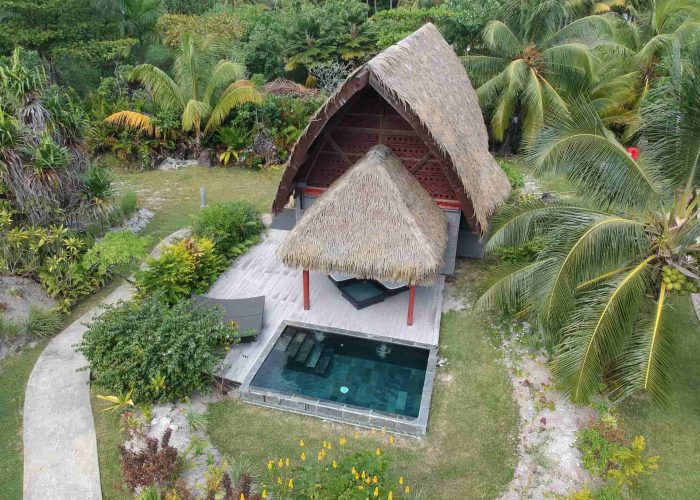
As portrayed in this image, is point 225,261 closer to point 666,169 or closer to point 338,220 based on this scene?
point 338,220

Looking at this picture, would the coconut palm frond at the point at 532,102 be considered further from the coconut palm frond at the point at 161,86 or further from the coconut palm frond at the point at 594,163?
the coconut palm frond at the point at 161,86

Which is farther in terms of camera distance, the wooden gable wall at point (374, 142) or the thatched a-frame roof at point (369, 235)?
the wooden gable wall at point (374, 142)

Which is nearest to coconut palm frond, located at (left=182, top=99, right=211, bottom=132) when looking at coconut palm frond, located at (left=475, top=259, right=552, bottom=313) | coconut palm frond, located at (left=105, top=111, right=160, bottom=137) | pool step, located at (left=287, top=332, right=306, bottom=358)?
coconut palm frond, located at (left=105, top=111, right=160, bottom=137)

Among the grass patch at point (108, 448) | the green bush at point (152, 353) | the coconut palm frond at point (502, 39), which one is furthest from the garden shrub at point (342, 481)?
the coconut palm frond at point (502, 39)

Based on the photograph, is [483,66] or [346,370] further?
[483,66]

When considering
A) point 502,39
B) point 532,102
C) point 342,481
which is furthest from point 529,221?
point 502,39

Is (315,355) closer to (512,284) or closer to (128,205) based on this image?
(512,284)

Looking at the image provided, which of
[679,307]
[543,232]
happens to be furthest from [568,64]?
[543,232]
